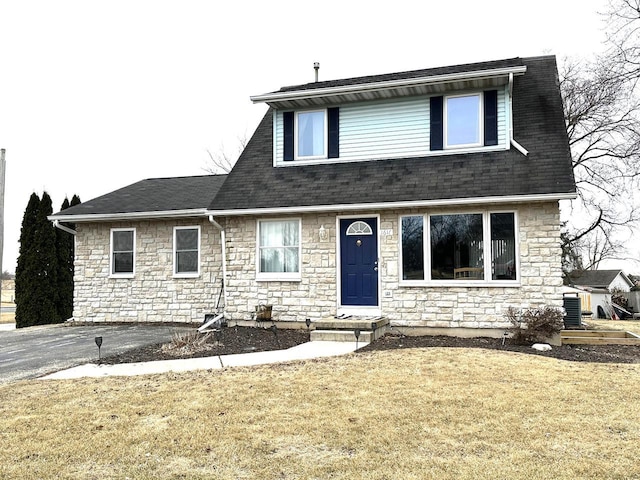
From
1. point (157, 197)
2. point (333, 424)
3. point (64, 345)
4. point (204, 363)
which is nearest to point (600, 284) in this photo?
point (157, 197)

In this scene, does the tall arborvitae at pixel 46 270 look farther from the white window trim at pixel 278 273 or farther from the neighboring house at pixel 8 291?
the neighboring house at pixel 8 291

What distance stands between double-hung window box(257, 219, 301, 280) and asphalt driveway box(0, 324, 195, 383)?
2.56 metres

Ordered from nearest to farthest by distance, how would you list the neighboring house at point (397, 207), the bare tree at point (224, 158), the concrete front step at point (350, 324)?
the concrete front step at point (350, 324), the neighboring house at point (397, 207), the bare tree at point (224, 158)

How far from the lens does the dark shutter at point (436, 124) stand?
39.8 ft

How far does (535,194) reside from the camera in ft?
33.1

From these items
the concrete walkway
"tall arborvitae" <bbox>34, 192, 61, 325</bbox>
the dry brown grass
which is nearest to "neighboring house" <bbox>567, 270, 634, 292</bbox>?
"tall arborvitae" <bbox>34, 192, 61, 325</bbox>

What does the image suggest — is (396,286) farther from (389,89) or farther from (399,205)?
(389,89)

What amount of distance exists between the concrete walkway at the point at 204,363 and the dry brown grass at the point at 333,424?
0.51 metres

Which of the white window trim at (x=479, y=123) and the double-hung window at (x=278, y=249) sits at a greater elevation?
the white window trim at (x=479, y=123)

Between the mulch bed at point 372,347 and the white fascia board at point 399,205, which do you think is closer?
the mulch bed at point 372,347

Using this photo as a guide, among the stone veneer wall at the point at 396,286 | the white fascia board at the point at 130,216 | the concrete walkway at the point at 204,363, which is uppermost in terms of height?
the white fascia board at the point at 130,216

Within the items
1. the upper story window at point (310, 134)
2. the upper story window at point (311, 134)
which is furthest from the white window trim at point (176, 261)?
the upper story window at point (311, 134)

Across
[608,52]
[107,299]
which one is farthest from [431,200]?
[608,52]

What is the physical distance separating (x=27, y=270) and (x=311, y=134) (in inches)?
461
